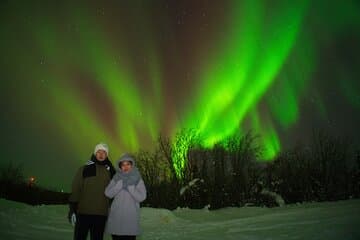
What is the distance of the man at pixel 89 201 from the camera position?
570 centimetres

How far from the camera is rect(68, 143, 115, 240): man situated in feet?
18.7

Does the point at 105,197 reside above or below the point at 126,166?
below

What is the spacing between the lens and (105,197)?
581cm

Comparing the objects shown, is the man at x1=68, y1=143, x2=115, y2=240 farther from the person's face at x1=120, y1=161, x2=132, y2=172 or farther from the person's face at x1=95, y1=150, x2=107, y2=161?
the person's face at x1=120, y1=161, x2=132, y2=172

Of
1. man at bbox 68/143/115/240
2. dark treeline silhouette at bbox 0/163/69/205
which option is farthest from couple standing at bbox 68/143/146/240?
dark treeline silhouette at bbox 0/163/69/205

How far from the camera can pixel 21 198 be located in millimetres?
36031

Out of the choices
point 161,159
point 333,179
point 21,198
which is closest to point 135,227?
point 21,198

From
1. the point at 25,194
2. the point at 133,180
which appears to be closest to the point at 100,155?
the point at 133,180

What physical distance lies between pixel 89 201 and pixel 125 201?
615mm

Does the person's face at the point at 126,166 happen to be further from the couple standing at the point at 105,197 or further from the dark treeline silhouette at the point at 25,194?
the dark treeline silhouette at the point at 25,194

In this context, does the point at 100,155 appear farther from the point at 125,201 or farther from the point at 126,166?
the point at 125,201

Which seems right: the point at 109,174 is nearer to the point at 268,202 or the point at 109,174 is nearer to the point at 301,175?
the point at 268,202

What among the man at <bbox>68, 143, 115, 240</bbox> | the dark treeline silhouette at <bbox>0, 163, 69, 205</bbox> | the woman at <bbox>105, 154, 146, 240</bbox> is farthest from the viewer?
the dark treeline silhouette at <bbox>0, 163, 69, 205</bbox>

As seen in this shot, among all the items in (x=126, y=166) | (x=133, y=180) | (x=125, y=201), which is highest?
(x=126, y=166)
